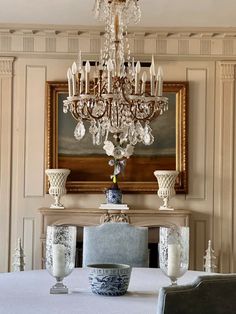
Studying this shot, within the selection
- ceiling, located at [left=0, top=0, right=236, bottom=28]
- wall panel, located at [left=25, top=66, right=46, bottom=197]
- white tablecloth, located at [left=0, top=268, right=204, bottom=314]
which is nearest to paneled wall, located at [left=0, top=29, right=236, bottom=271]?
wall panel, located at [left=25, top=66, right=46, bottom=197]

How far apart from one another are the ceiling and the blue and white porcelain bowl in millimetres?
2284

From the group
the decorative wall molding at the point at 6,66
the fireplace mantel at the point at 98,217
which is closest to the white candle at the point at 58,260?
the fireplace mantel at the point at 98,217

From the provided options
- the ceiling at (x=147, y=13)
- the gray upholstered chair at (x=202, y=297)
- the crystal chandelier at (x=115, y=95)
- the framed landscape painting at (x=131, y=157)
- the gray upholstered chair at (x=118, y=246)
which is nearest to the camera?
the gray upholstered chair at (x=202, y=297)

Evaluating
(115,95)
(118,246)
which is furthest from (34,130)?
(115,95)

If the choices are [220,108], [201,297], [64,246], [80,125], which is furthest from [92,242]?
[220,108]

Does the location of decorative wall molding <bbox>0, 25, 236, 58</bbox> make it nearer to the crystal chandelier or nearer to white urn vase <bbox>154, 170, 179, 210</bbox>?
white urn vase <bbox>154, 170, 179, 210</bbox>

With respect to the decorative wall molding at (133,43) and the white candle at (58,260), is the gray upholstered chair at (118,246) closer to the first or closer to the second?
the white candle at (58,260)

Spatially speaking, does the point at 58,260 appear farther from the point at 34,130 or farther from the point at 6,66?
the point at 6,66

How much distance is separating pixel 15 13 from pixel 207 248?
2374 millimetres

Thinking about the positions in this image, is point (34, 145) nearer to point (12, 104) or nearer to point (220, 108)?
point (12, 104)

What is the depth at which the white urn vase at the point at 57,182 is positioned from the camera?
4.27 m

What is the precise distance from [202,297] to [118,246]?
1455 millimetres

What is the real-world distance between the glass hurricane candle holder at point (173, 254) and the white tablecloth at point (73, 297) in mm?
111

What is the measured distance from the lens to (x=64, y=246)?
2.06 m
